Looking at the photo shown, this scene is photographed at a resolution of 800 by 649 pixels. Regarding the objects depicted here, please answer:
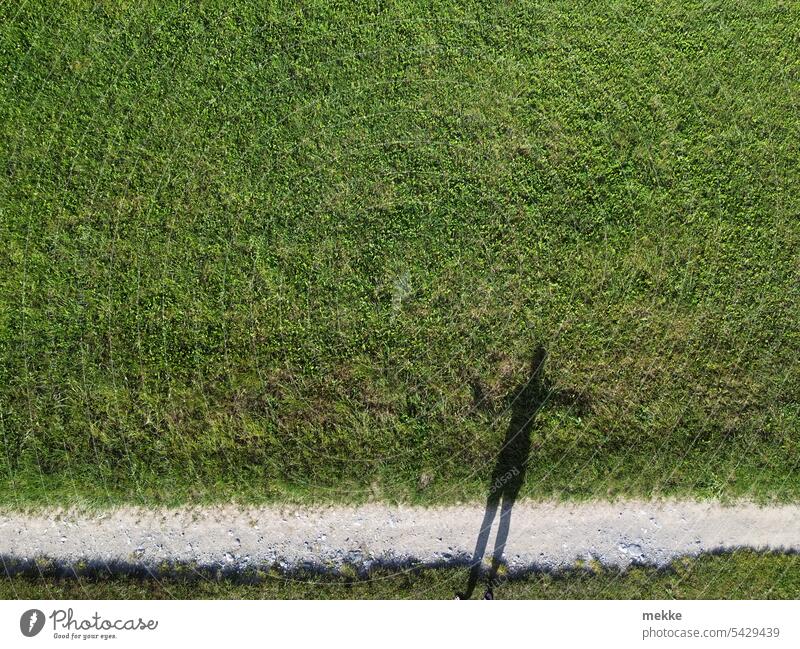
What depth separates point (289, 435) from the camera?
321 inches

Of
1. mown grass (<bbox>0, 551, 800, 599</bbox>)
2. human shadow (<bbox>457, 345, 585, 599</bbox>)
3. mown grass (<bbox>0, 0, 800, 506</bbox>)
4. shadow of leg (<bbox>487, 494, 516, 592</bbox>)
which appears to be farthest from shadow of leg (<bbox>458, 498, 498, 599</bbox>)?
mown grass (<bbox>0, 0, 800, 506</bbox>)

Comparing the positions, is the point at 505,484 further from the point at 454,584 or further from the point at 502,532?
the point at 454,584

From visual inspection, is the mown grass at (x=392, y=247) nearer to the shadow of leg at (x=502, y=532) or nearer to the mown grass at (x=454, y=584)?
the shadow of leg at (x=502, y=532)

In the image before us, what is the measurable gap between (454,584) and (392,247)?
517 centimetres

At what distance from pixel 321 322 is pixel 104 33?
5700mm

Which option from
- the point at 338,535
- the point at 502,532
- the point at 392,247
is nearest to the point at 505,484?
the point at 502,532

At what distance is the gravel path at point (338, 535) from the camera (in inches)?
318

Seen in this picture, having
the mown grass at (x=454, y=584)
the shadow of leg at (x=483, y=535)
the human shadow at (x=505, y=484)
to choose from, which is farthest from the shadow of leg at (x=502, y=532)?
the mown grass at (x=454, y=584)

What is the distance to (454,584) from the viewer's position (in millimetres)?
8055

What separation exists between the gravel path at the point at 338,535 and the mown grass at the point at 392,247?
0.34 metres

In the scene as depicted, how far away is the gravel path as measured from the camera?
8.08 m

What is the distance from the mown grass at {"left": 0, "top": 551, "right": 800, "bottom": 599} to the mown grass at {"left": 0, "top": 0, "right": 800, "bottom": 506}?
46.2 inches
